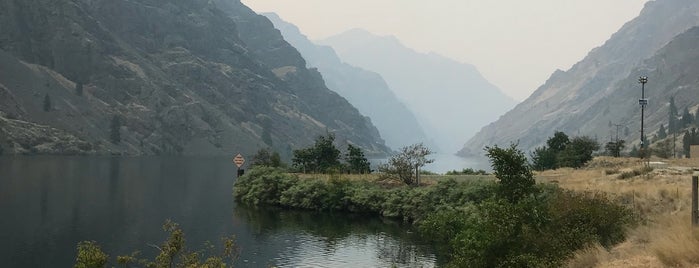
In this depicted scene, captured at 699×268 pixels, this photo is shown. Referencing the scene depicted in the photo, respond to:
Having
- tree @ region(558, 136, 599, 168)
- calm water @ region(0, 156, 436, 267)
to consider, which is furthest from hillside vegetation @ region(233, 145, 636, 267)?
tree @ region(558, 136, 599, 168)

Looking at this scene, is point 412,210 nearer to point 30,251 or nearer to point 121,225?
point 121,225

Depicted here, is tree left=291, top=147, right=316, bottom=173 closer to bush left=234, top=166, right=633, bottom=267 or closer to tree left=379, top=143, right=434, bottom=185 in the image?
tree left=379, top=143, right=434, bottom=185

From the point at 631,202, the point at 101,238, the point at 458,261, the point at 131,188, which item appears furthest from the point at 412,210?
the point at 131,188

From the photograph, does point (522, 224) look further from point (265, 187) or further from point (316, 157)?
point (316, 157)

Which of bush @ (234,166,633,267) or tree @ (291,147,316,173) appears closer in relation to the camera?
bush @ (234,166,633,267)

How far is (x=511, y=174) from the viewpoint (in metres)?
30.1

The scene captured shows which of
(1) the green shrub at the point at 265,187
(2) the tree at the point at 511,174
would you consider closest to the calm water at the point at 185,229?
(1) the green shrub at the point at 265,187

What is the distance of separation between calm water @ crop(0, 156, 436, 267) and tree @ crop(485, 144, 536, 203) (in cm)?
1152

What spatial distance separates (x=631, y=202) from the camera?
3812 centimetres

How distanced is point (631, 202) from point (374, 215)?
33791 millimetres

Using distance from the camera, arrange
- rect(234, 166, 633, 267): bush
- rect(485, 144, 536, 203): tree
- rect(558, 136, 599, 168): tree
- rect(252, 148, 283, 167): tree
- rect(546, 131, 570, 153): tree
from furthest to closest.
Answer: rect(546, 131, 570, 153): tree
rect(252, 148, 283, 167): tree
rect(558, 136, 599, 168): tree
rect(485, 144, 536, 203): tree
rect(234, 166, 633, 267): bush

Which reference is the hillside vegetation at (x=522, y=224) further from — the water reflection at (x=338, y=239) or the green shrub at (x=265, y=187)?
the green shrub at (x=265, y=187)

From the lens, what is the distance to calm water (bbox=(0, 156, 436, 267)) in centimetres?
4184

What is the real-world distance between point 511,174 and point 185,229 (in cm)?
3611
